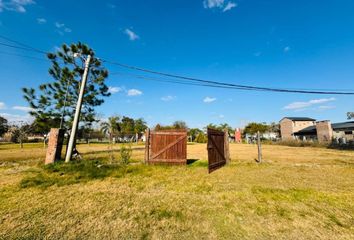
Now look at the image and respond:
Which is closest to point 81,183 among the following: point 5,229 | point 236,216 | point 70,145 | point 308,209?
point 5,229

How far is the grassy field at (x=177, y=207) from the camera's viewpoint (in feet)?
9.47

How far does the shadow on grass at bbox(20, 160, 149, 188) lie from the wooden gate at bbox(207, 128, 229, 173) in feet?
9.35

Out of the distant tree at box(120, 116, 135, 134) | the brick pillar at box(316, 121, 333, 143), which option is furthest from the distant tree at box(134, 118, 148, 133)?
the brick pillar at box(316, 121, 333, 143)

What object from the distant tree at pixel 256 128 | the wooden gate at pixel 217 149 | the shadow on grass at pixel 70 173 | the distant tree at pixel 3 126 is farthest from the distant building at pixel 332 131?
the distant tree at pixel 3 126

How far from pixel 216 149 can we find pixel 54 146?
780cm

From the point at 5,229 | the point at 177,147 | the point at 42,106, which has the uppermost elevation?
the point at 42,106

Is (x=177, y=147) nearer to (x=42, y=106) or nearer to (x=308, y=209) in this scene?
(x=308, y=209)

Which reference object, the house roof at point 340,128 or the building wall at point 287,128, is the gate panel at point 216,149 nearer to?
the house roof at point 340,128

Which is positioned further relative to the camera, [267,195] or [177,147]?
[177,147]

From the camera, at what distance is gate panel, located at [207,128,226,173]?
7.87 metres

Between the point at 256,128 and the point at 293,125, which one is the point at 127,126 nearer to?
the point at 256,128

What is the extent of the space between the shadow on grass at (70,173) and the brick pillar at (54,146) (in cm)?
67

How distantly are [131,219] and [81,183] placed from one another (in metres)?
3.39

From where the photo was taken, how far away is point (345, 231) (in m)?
2.87
